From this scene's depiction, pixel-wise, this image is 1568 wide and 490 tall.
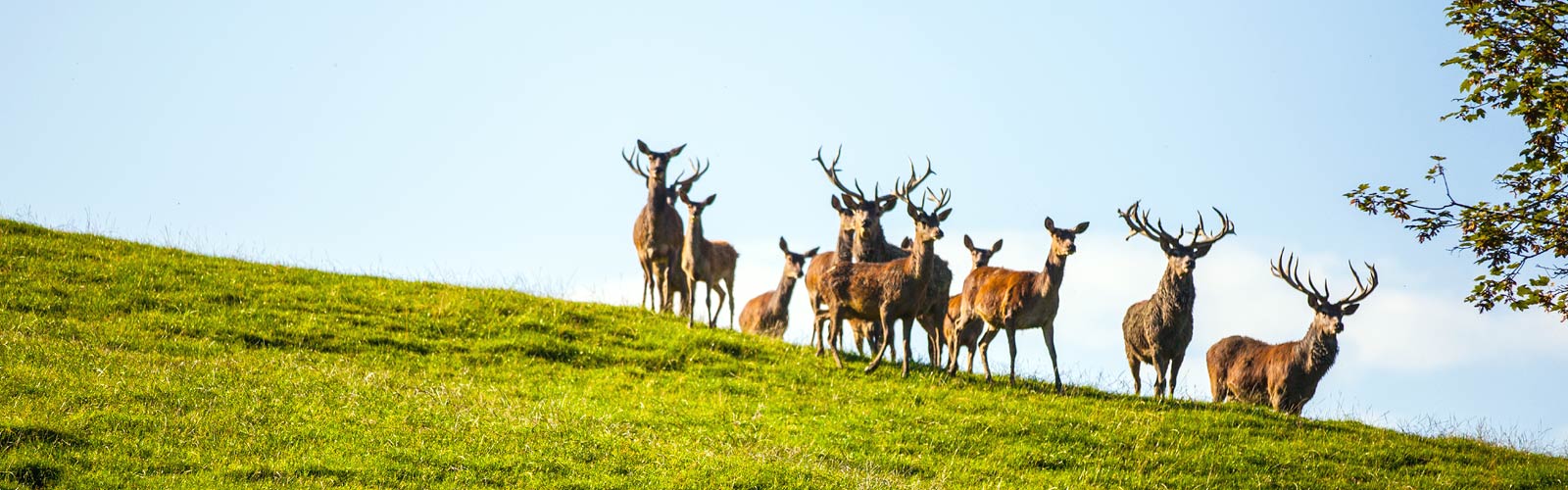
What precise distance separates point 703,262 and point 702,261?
0.07 meters

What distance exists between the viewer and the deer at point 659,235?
21.7 m

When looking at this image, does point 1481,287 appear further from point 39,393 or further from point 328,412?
point 39,393

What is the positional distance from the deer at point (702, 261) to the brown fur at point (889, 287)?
261 cm

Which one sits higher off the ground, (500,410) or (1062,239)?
(1062,239)

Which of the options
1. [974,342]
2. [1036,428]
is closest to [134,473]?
[1036,428]

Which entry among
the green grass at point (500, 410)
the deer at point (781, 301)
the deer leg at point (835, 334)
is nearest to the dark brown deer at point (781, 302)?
the deer at point (781, 301)

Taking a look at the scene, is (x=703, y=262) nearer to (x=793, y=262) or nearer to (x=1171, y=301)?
(x=793, y=262)

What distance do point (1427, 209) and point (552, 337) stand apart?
10204mm

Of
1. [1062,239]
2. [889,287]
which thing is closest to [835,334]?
[889,287]

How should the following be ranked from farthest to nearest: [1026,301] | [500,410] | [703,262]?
[703,262]
[1026,301]
[500,410]

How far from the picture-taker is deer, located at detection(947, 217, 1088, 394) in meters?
17.7

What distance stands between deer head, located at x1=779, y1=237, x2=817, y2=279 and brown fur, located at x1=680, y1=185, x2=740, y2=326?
0.82 m

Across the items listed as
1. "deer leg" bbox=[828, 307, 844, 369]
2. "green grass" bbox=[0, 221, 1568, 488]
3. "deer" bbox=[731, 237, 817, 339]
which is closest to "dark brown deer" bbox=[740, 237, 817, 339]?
"deer" bbox=[731, 237, 817, 339]

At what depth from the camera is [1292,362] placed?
19.1m
